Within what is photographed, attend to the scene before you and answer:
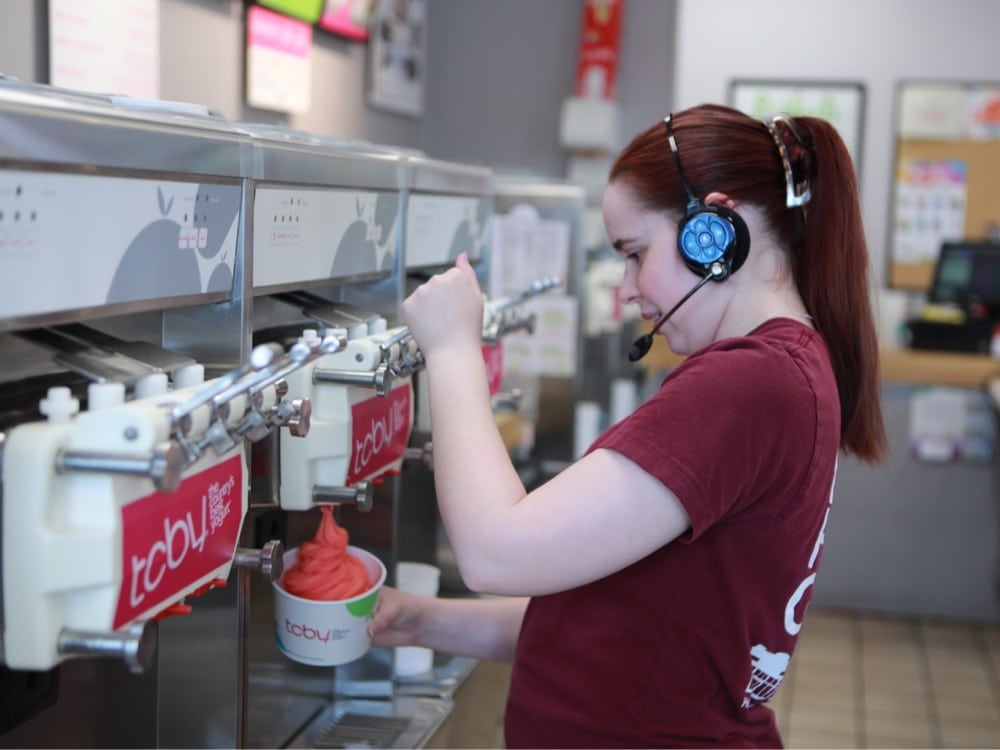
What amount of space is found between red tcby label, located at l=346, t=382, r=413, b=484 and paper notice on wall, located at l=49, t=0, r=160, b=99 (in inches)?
43.6

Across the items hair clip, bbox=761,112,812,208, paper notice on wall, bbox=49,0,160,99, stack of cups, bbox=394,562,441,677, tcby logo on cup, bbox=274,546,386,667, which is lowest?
stack of cups, bbox=394,562,441,677

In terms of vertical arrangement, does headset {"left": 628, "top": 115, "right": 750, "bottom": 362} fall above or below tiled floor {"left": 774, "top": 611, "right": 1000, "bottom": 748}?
above

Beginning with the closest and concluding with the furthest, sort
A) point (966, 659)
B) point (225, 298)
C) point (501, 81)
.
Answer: point (225, 298) < point (966, 659) < point (501, 81)

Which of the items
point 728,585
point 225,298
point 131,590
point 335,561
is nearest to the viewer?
point 131,590

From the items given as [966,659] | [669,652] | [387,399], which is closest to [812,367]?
[669,652]

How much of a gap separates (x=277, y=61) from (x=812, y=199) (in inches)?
93.5

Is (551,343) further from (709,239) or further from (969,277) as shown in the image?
(709,239)

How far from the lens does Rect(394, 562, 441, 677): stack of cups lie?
201 centimetres

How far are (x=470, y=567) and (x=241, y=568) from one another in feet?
0.78

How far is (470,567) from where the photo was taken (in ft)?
3.87

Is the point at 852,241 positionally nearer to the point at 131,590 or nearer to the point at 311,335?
the point at 311,335

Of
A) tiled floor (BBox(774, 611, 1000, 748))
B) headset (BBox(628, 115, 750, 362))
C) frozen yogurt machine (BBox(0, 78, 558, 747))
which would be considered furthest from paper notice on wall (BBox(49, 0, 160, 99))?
tiled floor (BBox(774, 611, 1000, 748))

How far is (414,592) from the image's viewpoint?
6.66 feet

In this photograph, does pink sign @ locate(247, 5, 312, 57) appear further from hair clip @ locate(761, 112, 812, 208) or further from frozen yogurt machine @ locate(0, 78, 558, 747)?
hair clip @ locate(761, 112, 812, 208)
